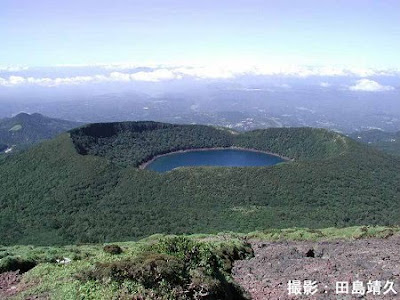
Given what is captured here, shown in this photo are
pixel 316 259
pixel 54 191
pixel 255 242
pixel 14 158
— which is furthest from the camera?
pixel 14 158

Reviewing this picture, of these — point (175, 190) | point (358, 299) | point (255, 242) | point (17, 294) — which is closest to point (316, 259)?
point (358, 299)

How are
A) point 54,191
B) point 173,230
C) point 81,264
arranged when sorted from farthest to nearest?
point 54,191
point 173,230
point 81,264

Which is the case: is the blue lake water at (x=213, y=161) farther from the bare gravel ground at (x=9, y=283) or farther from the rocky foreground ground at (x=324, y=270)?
the bare gravel ground at (x=9, y=283)

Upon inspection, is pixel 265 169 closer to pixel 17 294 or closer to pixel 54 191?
pixel 54 191

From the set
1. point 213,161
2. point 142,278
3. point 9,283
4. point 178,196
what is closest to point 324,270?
point 142,278

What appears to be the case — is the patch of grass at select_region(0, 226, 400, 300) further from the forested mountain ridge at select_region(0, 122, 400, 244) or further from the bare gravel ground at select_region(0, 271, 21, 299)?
the forested mountain ridge at select_region(0, 122, 400, 244)

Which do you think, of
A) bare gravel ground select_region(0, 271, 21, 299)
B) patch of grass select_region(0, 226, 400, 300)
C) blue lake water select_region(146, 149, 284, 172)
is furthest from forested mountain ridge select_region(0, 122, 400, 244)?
patch of grass select_region(0, 226, 400, 300)

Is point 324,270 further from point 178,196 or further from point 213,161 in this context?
point 213,161
